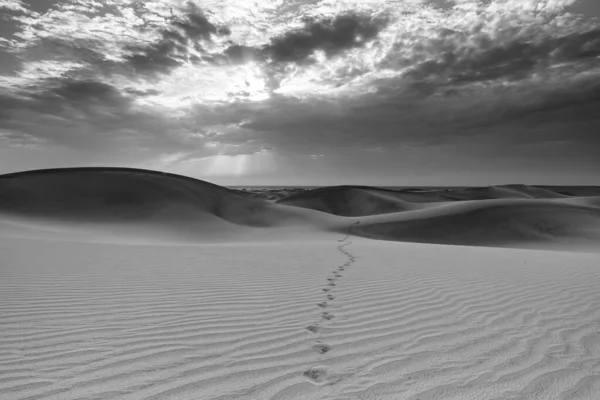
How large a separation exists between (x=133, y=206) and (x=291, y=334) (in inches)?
782

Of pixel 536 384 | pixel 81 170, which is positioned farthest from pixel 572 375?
pixel 81 170

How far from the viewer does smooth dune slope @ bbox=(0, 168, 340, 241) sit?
17812 mm

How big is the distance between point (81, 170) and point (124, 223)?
10.2 meters

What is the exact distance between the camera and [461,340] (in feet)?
12.2

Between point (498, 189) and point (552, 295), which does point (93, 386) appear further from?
point (498, 189)

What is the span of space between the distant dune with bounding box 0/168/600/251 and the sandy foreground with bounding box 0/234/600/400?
1051 cm

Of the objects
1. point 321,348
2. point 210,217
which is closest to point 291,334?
point 321,348

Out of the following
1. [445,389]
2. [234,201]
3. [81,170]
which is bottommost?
[445,389]

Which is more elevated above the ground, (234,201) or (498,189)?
(498,189)

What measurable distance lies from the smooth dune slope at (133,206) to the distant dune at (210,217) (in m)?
0.05

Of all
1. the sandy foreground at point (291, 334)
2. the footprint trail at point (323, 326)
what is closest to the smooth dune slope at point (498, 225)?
the sandy foreground at point (291, 334)

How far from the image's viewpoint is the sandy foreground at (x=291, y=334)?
2783 mm

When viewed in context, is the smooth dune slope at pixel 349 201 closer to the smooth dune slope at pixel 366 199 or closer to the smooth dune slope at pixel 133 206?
the smooth dune slope at pixel 366 199

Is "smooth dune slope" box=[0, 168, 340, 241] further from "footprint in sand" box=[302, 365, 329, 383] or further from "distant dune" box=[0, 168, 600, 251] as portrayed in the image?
"footprint in sand" box=[302, 365, 329, 383]
